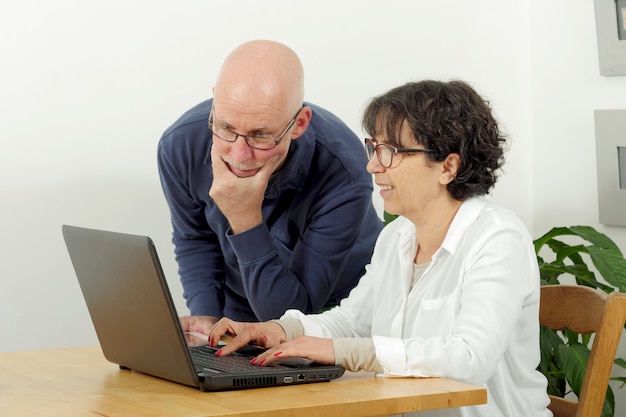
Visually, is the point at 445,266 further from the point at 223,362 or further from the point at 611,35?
the point at 611,35

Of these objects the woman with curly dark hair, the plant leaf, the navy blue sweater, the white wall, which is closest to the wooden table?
the woman with curly dark hair

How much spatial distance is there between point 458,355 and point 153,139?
1.68 meters

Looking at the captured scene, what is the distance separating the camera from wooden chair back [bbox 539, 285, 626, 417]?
1.90 metres

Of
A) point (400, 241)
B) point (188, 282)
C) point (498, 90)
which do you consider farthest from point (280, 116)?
point (498, 90)

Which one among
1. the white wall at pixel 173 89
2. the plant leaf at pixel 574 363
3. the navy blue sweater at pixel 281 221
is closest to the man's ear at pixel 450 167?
the navy blue sweater at pixel 281 221

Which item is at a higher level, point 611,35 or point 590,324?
point 611,35

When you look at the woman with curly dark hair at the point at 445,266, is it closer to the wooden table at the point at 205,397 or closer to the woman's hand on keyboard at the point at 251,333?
the woman's hand on keyboard at the point at 251,333

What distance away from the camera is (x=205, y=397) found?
147 cm

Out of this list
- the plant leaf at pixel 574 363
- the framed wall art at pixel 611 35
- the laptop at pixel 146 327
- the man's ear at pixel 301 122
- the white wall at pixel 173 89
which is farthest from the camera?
the framed wall art at pixel 611 35

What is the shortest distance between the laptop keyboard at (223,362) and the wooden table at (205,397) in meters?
0.07

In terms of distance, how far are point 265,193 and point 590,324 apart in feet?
2.80

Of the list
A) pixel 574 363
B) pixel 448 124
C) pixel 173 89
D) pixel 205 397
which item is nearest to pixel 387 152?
pixel 448 124

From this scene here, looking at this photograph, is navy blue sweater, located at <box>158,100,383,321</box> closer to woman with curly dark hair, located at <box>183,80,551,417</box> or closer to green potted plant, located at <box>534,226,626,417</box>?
woman with curly dark hair, located at <box>183,80,551,417</box>

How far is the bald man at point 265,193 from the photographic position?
2.19 m
